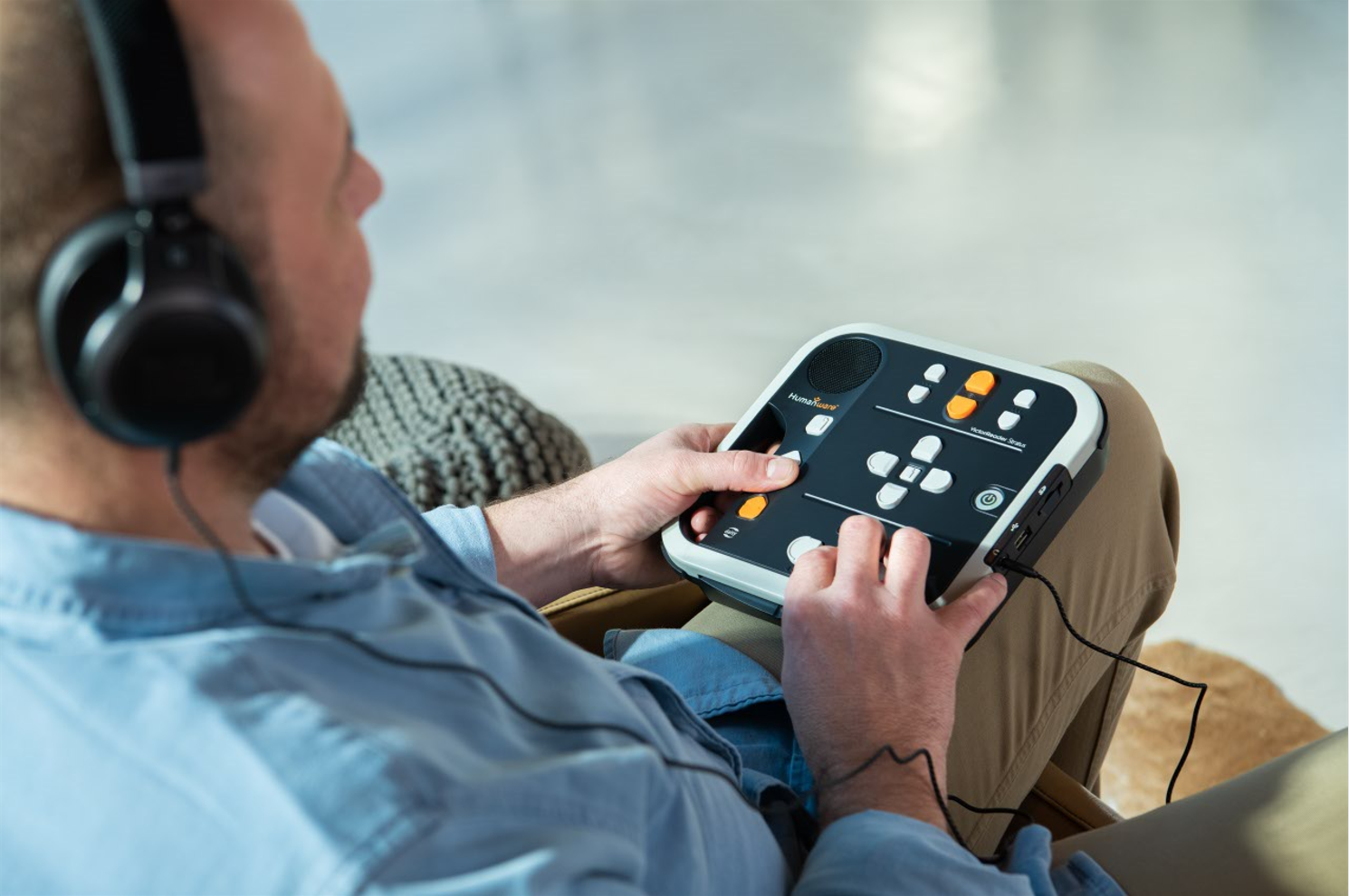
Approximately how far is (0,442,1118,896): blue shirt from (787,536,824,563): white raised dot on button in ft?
0.82

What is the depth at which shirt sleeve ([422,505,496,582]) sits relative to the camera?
1020 mm

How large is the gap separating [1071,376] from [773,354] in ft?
3.22

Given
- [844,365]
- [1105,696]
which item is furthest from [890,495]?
[1105,696]

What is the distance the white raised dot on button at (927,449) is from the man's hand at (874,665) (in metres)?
0.10

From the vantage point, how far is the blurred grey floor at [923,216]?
1726 millimetres

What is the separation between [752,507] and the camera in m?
1.00

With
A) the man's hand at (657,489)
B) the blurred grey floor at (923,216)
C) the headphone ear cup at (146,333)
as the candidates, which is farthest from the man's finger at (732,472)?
the blurred grey floor at (923,216)

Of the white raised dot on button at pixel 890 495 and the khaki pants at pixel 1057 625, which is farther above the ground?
the white raised dot on button at pixel 890 495

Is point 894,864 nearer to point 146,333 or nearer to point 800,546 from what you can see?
point 800,546

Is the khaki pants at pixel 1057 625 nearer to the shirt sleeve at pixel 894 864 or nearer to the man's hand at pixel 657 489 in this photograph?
the man's hand at pixel 657 489

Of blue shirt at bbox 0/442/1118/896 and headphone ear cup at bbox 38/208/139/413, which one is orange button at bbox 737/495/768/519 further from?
headphone ear cup at bbox 38/208/139/413

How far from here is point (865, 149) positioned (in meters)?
2.33

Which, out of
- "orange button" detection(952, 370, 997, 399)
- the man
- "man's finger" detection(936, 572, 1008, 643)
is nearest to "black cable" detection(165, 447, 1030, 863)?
the man

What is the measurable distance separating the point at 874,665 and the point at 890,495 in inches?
6.4
